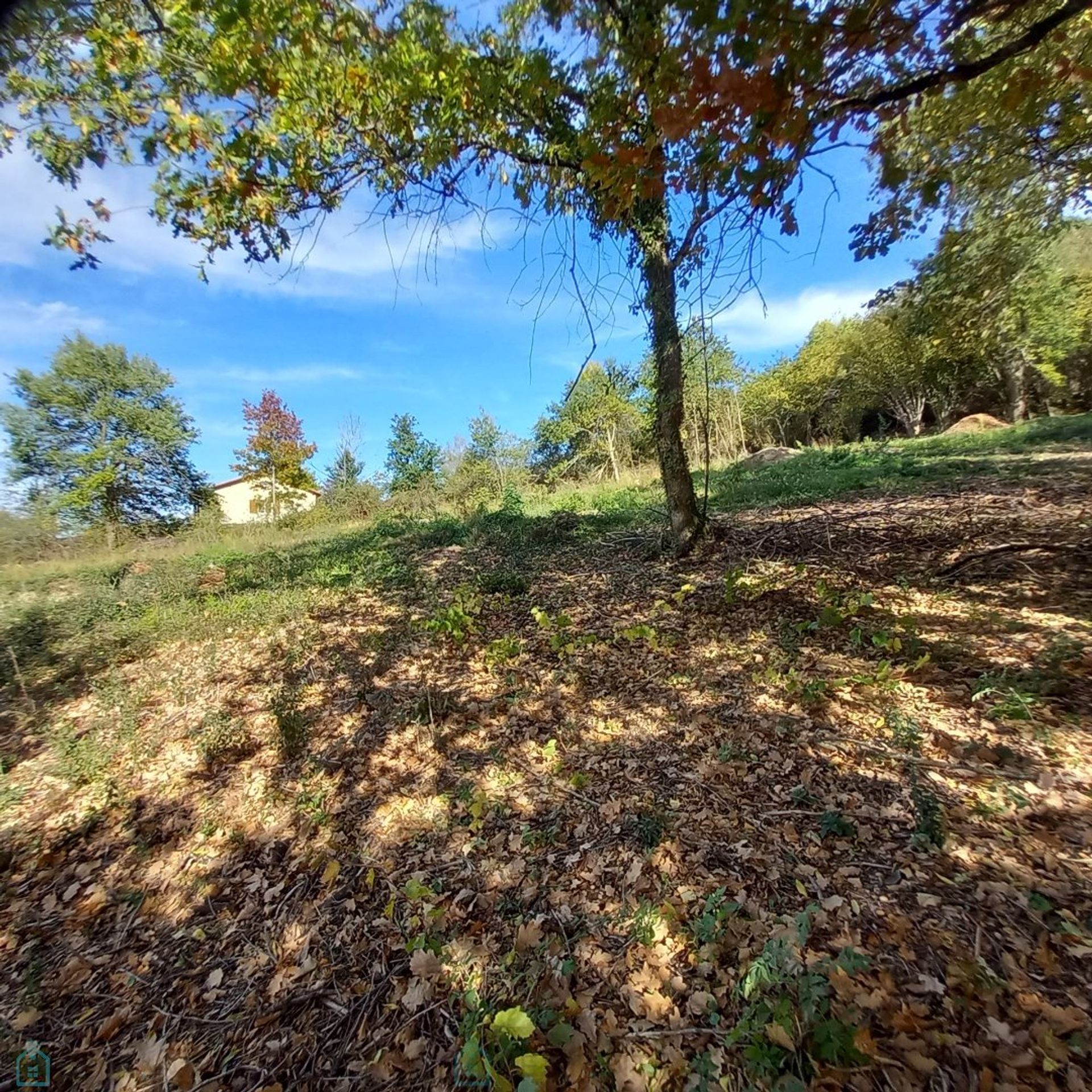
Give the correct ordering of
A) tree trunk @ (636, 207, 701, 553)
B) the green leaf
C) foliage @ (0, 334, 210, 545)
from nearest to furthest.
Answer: the green leaf
tree trunk @ (636, 207, 701, 553)
foliage @ (0, 334, 210, 545)

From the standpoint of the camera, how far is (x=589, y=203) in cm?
363

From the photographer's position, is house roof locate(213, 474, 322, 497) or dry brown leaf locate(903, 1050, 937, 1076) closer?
dry brown leaf locate(903, 1050, 937, 1076)

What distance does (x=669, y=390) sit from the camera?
5.20 meters

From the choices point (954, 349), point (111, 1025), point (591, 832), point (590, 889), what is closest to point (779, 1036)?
point (590, 889)

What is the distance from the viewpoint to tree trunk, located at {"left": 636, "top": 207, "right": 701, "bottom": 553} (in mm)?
4945

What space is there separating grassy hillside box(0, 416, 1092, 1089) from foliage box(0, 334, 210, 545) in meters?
18.5

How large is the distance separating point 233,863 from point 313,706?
4.21 feet

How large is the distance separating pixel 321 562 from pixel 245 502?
73.9 feet

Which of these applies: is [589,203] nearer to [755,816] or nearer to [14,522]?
[755,816]

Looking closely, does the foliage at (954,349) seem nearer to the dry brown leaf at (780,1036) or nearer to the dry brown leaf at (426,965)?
the dry brown leaf at (780,1036)

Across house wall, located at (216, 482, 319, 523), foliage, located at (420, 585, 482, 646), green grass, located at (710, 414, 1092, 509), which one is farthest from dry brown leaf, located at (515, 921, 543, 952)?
house wall, located at (216, 482, 319, 523)

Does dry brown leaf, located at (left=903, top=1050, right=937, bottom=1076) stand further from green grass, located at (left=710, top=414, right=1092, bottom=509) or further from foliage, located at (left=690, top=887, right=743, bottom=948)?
green grass, located at (left=710, top=414, right=1092, bottom=509)

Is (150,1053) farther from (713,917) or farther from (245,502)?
(245,502)

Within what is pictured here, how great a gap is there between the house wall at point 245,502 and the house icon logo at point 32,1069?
13.7 meters
